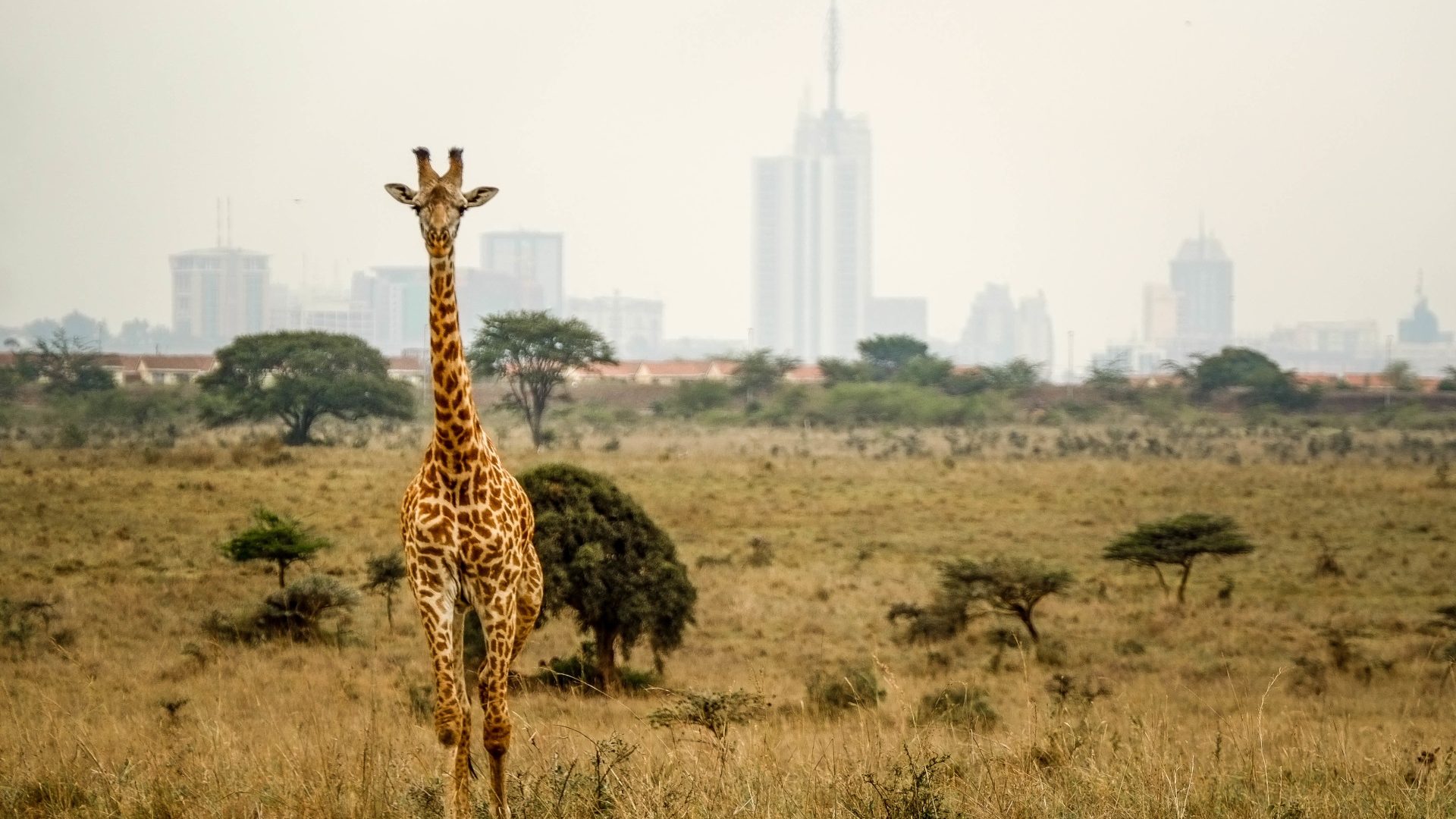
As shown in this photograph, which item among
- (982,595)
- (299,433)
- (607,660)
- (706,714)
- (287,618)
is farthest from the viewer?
(299,433)

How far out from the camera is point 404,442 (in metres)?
58.4

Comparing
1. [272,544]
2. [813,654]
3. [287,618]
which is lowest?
[813,654]

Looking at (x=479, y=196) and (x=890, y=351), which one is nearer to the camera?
(x=479, y=196)

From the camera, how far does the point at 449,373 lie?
6367 millimetres

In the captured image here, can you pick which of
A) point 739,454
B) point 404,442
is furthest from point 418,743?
point 404,442

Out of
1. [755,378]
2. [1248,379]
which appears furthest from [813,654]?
[1248,379]

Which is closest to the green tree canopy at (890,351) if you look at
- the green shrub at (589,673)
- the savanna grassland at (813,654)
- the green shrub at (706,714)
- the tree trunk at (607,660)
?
the savanna grassland at (813,654)

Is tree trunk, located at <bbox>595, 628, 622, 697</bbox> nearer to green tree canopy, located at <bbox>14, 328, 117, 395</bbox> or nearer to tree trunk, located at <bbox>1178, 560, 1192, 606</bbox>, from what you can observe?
tree trunk, located at <bbox>1178, 560, 1192, 606</bbox>

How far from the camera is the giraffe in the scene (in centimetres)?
593

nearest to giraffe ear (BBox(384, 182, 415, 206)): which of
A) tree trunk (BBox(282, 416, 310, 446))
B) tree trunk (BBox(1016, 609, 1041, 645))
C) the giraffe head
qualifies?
the giraffe head

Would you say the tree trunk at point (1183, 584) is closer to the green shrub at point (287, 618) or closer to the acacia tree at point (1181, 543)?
the acacia tree at point (1181, 543)

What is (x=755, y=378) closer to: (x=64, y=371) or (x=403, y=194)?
(x=64, y=371)

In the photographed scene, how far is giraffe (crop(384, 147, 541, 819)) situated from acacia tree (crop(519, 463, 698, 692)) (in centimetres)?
975

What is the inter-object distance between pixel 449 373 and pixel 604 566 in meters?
10.1
